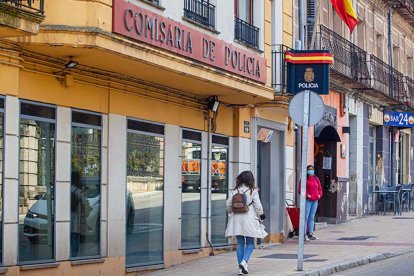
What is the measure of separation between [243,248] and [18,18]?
20.5 feet

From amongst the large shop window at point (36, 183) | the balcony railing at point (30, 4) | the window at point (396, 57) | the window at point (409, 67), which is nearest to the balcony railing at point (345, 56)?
the window at point (396, 57)

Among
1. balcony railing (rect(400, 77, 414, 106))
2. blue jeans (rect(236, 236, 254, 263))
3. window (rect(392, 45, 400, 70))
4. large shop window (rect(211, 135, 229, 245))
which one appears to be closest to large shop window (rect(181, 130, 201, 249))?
large shop window (rect(211, 135, 229, 245))

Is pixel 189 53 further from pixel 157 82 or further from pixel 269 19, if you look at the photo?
pixel 269 19

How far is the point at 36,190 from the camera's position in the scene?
1408cm

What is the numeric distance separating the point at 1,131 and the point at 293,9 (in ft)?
41.4

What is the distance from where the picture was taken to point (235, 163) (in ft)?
69.2

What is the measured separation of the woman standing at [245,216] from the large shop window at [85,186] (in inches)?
90.6

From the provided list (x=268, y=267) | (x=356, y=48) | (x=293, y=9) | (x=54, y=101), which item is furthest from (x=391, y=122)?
(x=54, y=101)

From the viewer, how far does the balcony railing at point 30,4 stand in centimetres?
1222

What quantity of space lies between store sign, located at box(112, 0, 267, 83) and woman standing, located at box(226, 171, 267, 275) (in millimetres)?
2484

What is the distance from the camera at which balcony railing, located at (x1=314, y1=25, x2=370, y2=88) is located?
26.8 metres

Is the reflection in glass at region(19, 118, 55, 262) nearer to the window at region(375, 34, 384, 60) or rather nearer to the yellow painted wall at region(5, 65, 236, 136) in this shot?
the yellow painted wall at region(5, 65, 236, 136)

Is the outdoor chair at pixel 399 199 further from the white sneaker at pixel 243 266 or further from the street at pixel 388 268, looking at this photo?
the white sneaker at pixel 243 266

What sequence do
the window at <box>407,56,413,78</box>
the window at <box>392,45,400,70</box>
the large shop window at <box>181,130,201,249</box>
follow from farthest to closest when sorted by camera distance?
the window at <box>407,56,413,78</box>
the window at <box>392,45,400,70</box>
the large shop window at <box>181,130,201,249</box>
